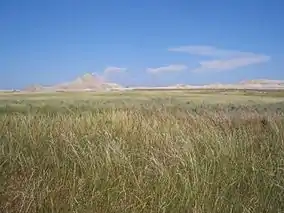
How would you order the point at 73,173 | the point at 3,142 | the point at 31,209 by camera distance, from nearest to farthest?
the point at 31,209 < the point at 73,173 < the point at 3,142

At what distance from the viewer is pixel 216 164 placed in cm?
458

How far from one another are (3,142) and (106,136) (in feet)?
4.62

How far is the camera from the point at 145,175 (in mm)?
4355

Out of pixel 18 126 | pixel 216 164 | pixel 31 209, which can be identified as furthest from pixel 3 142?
pixel 216 164

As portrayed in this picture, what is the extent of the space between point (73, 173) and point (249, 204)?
184cm

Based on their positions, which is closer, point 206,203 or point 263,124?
point 206,203

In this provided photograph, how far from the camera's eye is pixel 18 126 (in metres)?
6.79

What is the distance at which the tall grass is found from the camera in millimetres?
3840

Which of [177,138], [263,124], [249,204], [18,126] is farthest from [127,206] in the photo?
[263,124]

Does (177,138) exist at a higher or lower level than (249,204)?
higher

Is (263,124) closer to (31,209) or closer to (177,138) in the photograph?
(177,138)

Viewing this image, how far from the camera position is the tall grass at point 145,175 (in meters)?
3.84

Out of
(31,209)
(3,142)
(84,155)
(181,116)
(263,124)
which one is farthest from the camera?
(181,116)

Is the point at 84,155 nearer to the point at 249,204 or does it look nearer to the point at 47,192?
the point at 47,192
